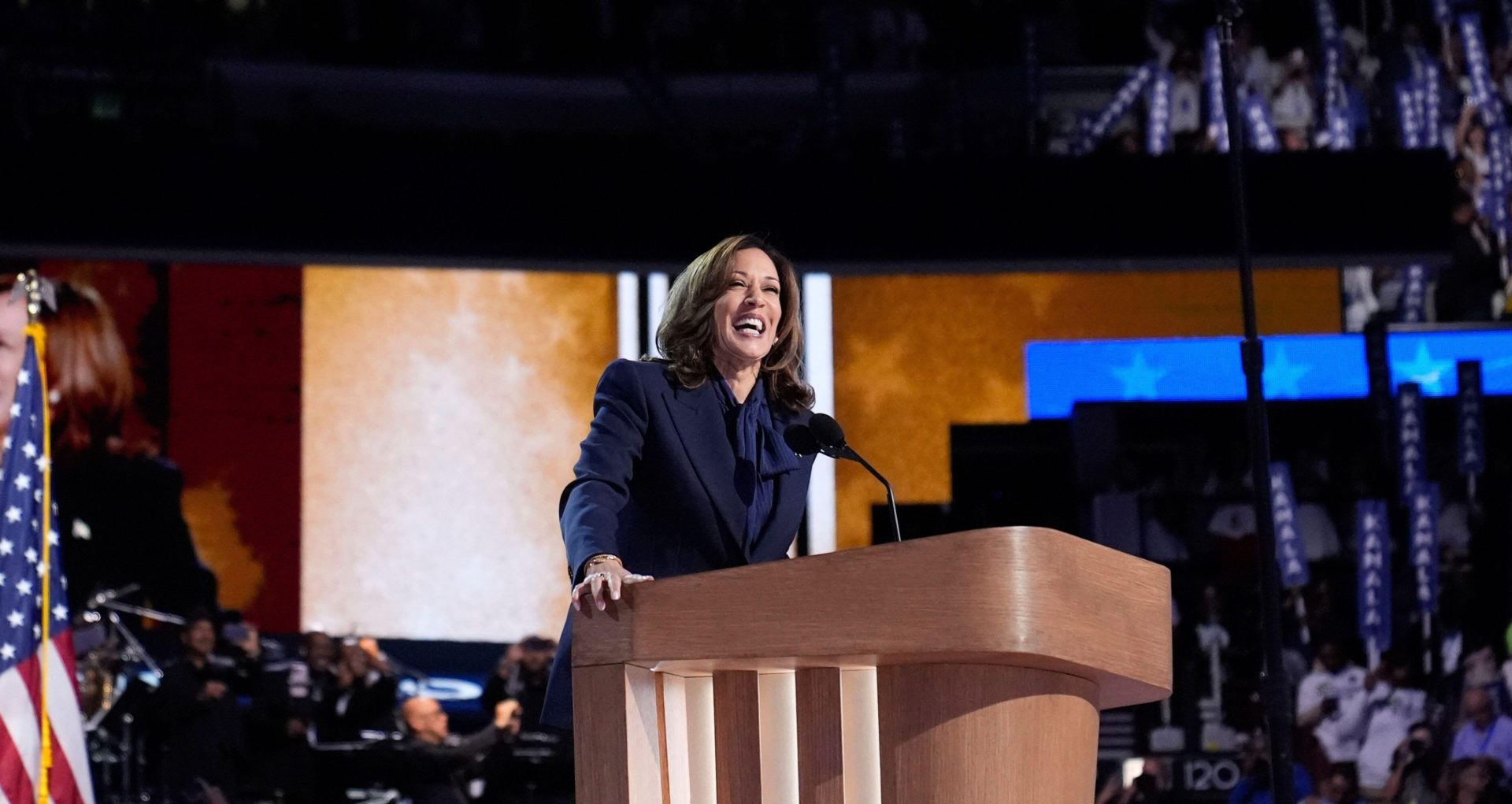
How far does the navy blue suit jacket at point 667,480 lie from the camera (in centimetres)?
212

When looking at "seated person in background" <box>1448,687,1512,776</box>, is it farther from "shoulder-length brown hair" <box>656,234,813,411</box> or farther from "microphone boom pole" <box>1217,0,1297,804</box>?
"shoulder-length brown hair" <box>656,234,813,411</box>

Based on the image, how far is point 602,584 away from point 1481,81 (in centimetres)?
986

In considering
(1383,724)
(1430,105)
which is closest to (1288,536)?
(1383,724)

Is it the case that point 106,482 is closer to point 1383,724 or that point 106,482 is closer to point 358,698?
point 358,698

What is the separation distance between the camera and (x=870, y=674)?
1.71 m

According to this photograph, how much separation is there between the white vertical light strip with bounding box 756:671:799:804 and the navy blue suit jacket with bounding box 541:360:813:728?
357 mm

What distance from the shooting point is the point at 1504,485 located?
9.39 metres

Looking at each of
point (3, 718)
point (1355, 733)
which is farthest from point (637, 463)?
point (1355, 733)


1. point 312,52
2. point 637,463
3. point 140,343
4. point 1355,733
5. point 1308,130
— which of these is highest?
point 312,52

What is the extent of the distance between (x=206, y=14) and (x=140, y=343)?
231cm

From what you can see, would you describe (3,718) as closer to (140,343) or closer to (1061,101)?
(140,343)

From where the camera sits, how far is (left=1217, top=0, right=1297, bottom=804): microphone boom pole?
3943 millimetres

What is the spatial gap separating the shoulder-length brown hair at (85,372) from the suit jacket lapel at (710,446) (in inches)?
318

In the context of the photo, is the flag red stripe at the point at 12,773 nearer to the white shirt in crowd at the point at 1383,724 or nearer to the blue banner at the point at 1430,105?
the white shirt in crowd at the point at 1383,724
